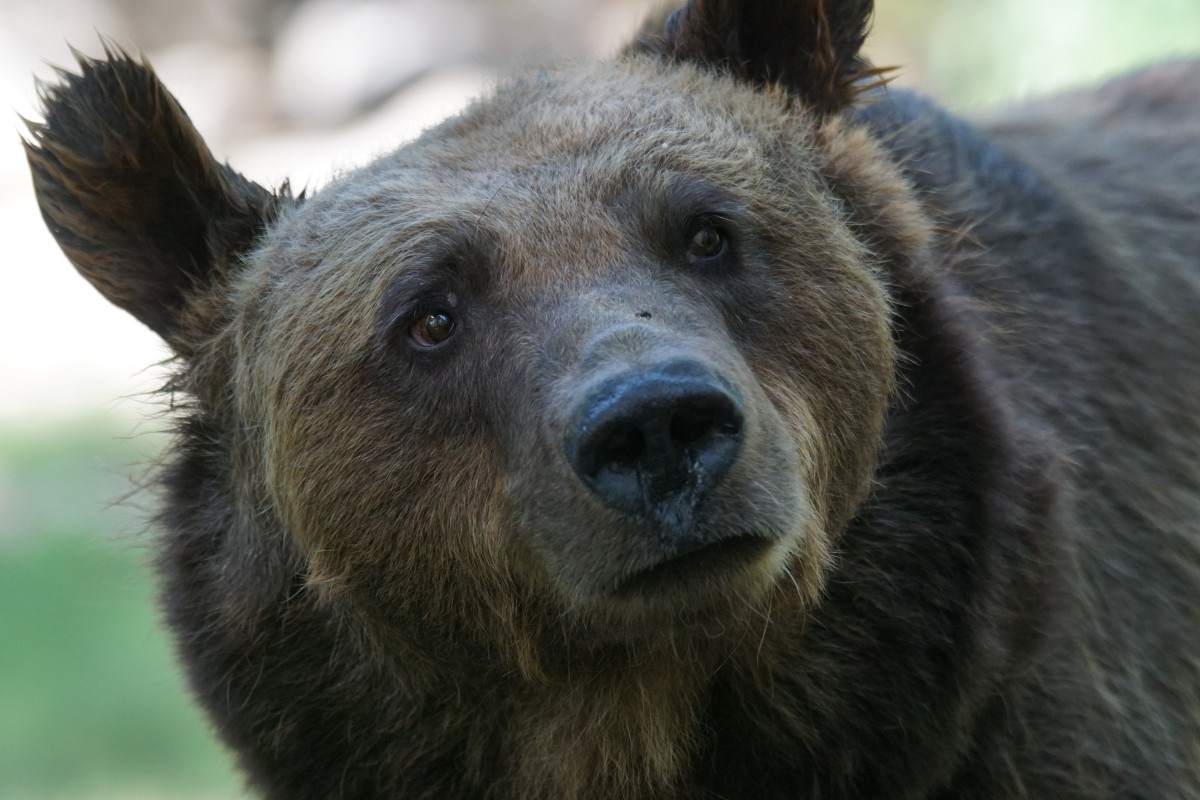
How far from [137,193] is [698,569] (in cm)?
225

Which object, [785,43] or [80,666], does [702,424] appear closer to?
[785,43]

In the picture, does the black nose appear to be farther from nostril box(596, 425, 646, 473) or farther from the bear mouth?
the bear mouth

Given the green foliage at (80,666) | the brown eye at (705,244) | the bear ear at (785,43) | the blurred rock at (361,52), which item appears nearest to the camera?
the brown eye at (705,244)

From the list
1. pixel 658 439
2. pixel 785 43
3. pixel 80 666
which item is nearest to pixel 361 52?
pixel 80 666

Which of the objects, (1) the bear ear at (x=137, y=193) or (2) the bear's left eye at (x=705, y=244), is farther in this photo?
(1) the bear ear at (x=137, y=193)

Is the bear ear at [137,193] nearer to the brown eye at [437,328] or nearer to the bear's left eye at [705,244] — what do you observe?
the brown eye at [437,328]

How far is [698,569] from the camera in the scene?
3711mm

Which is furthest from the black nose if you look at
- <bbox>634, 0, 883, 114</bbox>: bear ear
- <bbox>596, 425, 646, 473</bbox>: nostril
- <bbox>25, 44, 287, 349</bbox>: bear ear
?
Result: <bbox>25, 44, 287, 349</bbox>: bear ear

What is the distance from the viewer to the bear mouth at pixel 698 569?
146 inches

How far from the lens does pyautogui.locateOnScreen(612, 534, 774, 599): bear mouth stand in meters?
3.70

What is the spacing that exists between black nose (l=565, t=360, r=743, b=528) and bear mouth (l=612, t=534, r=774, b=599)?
0.16 meters

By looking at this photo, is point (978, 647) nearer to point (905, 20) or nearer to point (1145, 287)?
point (1145, 287)

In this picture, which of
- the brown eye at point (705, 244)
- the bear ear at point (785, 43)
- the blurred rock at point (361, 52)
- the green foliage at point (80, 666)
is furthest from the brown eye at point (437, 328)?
the blurred rock at point (361, 52)

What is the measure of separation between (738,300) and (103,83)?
6.79 ft
